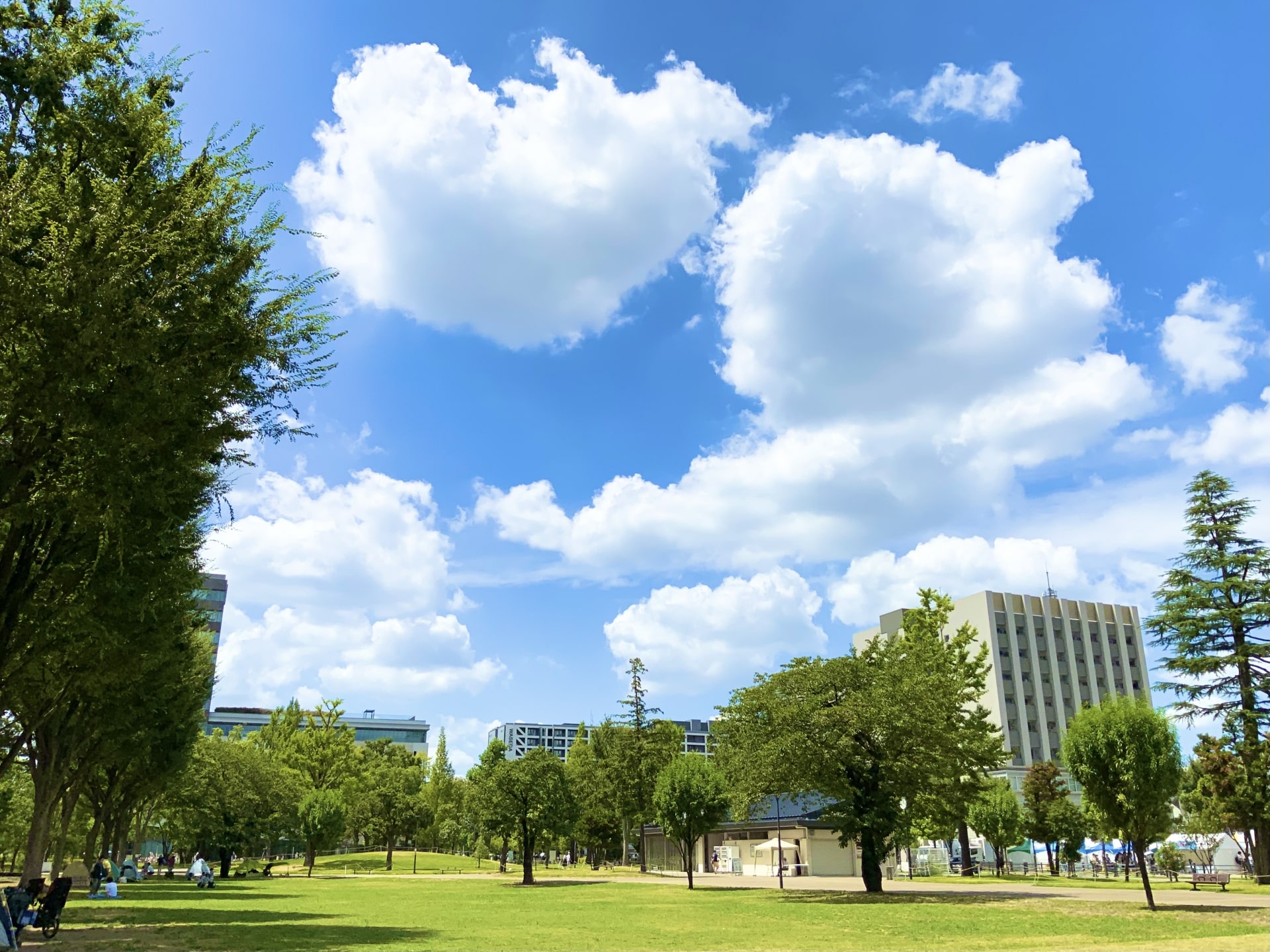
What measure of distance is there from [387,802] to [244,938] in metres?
68.6

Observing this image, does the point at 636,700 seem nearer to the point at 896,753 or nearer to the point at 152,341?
the point at 896,753

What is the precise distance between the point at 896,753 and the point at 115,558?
29866 millimetres

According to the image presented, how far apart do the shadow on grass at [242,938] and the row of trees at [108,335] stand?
21.1ft

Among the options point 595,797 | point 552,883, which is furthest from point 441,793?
point 552,883

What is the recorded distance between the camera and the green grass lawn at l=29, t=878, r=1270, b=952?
57.3 ft

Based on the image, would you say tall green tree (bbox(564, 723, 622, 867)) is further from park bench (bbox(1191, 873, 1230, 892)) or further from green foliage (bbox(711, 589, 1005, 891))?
park bench (bbox(1191, 873, 1230, 892))

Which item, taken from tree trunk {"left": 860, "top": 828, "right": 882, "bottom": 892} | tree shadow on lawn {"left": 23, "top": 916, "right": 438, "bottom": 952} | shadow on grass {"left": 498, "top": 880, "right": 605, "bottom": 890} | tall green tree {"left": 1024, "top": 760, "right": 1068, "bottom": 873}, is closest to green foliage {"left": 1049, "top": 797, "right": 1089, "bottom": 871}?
tall green tree {"left": 1024, "top": 760, "right": 1068, "bottom": 873}

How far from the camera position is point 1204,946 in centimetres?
1555

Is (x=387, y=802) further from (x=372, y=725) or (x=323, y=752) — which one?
(x=372, y=725)

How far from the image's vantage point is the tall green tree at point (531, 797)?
4822 centimetres

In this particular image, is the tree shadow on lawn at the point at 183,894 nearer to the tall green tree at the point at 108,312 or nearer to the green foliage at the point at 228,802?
the green foliage at the point at 228,802

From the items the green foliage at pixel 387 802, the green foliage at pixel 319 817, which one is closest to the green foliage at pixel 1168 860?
the green foliage at pixel 319 817

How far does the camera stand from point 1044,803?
59062mm

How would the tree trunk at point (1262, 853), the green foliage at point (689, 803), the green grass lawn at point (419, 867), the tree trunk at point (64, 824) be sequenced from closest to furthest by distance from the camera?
the tree trunk at point (64, 824)
the tree trunk at point (1262, 853)
the green foliage at point (689, 803)
the green grass lawn at point (419, 867)
